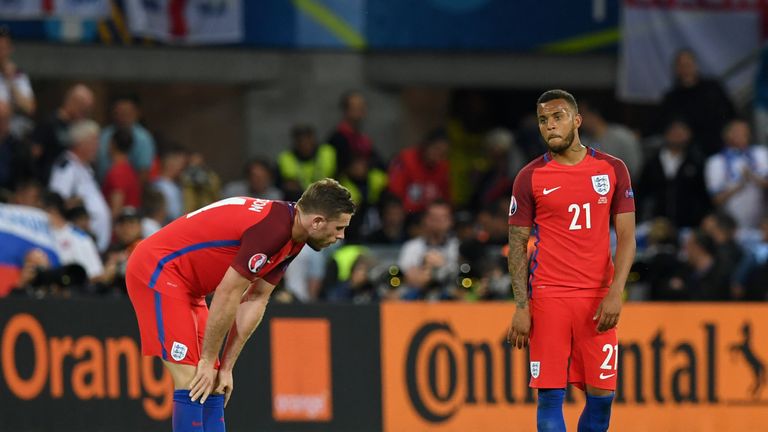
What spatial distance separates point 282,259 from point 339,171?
728 cm

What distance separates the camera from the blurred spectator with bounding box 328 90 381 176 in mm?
15820

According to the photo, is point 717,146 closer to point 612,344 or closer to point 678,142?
point 678,142

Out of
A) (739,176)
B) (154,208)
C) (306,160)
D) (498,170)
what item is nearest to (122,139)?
(154,208)

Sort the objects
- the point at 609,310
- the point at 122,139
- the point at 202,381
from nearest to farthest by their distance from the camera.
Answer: the point at 202,381 < the point at 609,310 < the point at 122,139

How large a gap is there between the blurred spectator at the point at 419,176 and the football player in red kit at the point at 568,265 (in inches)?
268

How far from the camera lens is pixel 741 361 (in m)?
12.5

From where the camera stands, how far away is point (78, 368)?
12.4 meters

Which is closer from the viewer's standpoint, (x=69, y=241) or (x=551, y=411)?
(x=551, y=411)

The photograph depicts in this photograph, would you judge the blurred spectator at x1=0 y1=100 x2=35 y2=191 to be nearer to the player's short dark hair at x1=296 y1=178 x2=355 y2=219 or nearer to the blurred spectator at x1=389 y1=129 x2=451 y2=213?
the blurred spectator at x1=389 y1=129 x2=451 y2=213

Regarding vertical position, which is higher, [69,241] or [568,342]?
[69,241]

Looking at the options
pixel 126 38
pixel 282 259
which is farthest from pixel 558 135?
pixel 126 38

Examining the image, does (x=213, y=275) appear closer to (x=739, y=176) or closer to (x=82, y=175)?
(x=82, y=175)

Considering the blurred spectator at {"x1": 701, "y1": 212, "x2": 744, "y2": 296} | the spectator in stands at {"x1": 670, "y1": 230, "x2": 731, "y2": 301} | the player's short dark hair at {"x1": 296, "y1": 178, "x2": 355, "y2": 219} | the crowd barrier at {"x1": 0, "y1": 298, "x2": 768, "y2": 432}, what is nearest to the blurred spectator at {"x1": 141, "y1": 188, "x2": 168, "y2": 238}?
the crowd barrier at {"x1": 0, "y1": 298, "x2": 768, "y2": 432}

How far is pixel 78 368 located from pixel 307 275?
2805mm
